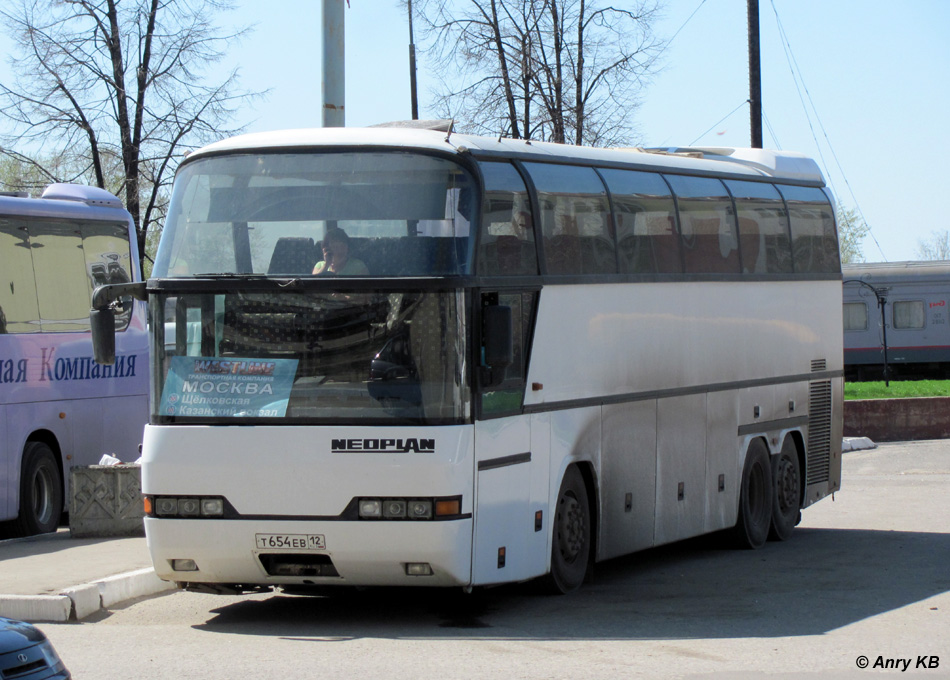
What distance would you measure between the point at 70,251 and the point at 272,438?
8.08m

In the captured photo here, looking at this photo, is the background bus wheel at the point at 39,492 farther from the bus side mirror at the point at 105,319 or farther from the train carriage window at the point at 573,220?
the train carriage window at the point at 573,220

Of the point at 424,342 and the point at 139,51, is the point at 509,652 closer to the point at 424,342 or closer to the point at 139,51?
the point at 424,342

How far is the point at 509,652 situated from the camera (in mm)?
8555

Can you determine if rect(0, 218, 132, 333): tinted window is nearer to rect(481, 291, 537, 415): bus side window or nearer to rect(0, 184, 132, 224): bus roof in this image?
rect(0, 184, 132, 224): bus roof

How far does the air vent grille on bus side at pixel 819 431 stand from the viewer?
52.0 ft

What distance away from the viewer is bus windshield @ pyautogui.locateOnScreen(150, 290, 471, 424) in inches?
358

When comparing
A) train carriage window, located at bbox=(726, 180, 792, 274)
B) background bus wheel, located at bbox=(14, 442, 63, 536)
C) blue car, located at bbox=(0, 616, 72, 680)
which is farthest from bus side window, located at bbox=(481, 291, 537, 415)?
background bus wheel, located at bbox=(14, 442, 63, 536)

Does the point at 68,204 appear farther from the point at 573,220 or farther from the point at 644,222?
the point at 573,220

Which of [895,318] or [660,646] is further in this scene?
[895,318]

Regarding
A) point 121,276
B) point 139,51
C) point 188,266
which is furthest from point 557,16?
point 188,266

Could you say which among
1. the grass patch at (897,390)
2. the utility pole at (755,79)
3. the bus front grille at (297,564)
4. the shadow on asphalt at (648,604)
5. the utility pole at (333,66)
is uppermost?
the utility pole at (755,79)

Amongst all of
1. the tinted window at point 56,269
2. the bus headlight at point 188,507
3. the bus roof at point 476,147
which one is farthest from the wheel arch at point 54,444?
the bus headlight at point 188,507

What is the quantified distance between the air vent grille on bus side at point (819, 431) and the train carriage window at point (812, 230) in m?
1.34

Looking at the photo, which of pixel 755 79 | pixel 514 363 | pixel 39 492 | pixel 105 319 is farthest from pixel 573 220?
pixel 755 79
